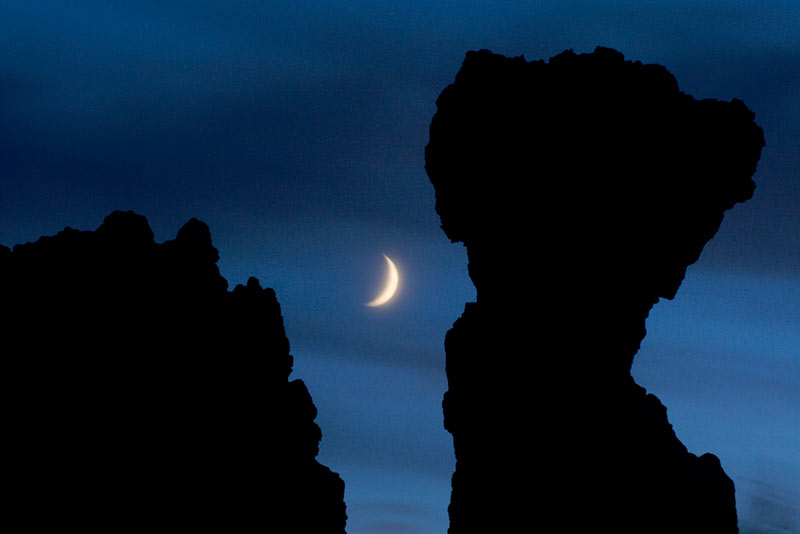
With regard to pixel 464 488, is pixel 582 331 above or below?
above

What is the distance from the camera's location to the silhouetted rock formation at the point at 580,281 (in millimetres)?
55125

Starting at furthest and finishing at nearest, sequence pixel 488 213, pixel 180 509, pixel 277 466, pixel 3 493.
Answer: pixel 488 213 → pixel 277 466 → pixel 180 509 → pixel 3 493

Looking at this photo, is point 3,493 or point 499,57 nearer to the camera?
point 3,493

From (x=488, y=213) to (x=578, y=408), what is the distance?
36.4 ft

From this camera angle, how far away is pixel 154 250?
5578 cm

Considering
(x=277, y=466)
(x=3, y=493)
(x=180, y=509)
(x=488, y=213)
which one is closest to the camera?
(x=3, y=493)

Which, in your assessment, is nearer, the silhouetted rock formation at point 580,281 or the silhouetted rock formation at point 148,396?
the silhouetted rock formation at point 148,396

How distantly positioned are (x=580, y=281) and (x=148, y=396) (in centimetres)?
2176

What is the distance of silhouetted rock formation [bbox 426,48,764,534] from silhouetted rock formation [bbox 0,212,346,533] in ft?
29.6

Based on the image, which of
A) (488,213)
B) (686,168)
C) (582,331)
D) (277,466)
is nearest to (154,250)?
(277,466)

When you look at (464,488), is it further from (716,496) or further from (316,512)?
(716,496)

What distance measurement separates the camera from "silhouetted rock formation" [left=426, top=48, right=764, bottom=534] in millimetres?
55125

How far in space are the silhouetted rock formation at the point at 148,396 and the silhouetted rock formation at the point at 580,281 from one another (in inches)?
355

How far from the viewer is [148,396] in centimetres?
5166
